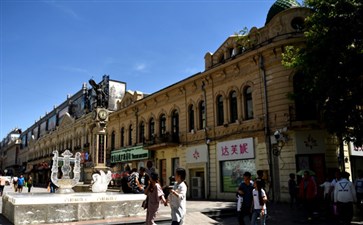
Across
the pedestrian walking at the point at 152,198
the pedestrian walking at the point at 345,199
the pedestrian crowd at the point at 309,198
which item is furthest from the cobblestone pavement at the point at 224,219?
Result: the pedestrian walking at the point at 152,198

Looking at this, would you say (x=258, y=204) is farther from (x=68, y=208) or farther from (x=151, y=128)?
(x=151, y=128)

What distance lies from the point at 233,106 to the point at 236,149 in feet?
10.2

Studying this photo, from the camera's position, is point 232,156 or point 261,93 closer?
point 261,93

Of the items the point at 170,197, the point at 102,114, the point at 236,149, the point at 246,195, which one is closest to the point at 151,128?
the point at 236,149

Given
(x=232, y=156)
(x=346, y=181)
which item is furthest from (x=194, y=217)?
(x=232, y=156)

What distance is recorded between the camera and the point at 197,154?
24984mm

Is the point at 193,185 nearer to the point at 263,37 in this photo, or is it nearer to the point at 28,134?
the point at 263,37

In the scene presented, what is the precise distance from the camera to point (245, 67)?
22109mm

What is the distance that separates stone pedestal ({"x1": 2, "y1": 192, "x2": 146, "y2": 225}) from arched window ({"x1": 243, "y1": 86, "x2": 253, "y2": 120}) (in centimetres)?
1157

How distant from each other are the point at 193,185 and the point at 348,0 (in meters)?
16.6

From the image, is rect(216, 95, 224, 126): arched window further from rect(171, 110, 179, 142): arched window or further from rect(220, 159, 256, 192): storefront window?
rect(171, 110, 179, 142): arched window

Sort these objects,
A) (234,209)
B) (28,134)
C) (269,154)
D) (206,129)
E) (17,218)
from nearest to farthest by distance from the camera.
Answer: (17,218)
(234,209)
(269,154)
(206,129)
(28,134)

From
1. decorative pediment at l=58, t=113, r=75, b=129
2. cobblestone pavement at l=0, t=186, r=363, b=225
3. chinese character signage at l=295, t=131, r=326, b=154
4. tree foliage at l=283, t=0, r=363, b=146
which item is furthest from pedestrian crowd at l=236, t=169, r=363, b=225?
decorative pediment at l=58, t=113, r=75, b=129

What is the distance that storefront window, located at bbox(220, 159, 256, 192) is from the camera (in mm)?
21141
